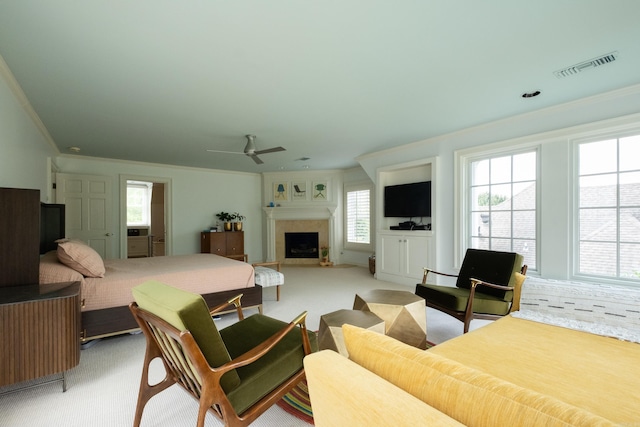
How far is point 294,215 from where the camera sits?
7.64m

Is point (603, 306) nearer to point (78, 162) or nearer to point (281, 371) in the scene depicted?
point (281, 371)

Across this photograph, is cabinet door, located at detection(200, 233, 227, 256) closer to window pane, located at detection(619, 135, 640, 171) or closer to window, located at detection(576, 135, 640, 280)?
window, located at detection(576, 135, 640, 280)

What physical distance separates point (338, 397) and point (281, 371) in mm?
903

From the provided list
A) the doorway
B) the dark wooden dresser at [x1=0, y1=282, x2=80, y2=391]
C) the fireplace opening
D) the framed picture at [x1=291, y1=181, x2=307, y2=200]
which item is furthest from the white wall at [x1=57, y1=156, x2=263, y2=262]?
the dark wooden dresser at [x1=0, y1=282, x2=80, y2=391]

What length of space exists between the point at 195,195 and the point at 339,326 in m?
6.05

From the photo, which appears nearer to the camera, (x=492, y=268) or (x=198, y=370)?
(x=198, y=370)

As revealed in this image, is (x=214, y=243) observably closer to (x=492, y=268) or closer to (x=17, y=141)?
(x=17, y=141)

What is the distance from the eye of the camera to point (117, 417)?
1.76 meters

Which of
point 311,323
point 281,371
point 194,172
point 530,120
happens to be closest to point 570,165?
point 530,120

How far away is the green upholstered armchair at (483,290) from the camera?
2.74 metres

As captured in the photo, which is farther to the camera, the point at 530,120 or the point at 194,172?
the point at 194,172

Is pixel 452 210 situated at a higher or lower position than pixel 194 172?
lower

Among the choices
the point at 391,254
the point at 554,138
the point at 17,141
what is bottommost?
the point at 391,254

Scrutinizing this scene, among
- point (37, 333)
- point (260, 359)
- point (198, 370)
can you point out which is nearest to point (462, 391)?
point (198, 370)
